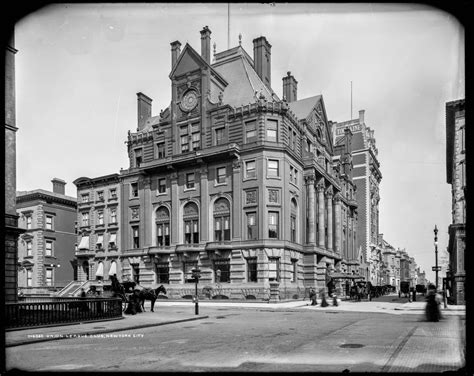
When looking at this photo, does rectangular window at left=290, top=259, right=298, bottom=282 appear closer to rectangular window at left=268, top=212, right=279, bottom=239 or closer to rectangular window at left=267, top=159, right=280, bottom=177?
rectangular window at left=268, top=212, right=279, bottom=239

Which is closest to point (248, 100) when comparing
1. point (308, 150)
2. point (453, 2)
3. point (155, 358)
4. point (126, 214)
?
point (308, 150)

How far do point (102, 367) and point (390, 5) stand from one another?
8.26m

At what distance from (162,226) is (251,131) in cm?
1395

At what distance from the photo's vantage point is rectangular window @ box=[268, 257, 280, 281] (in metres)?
36.9

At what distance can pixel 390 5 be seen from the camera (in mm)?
5508

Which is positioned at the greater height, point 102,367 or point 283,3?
point 283,3

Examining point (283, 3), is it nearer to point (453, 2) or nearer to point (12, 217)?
point (453, 2)

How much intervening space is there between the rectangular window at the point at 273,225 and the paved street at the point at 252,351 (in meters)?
22.7

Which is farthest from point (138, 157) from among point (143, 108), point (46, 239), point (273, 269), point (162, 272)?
point (273, 269)

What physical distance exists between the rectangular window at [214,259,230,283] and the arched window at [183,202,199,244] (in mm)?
3411

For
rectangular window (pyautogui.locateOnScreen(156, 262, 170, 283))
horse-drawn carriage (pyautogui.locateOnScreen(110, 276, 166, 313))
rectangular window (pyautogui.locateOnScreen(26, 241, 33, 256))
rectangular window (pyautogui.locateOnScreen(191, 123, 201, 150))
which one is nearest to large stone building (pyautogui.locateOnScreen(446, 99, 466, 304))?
horse-drawn carriage (pyautogui.locateOnScreen(110, 276, 166, 313))

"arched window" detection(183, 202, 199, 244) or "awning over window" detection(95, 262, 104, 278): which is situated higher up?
"arched window" detection(183, 202, 199, 244)

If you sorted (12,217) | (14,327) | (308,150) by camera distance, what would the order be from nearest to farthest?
(14,327) < (12,217) < (308,150)

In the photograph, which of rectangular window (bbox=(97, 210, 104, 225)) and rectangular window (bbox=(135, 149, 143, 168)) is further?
rectangular window (bbox=(97, 210, 104, 225))
